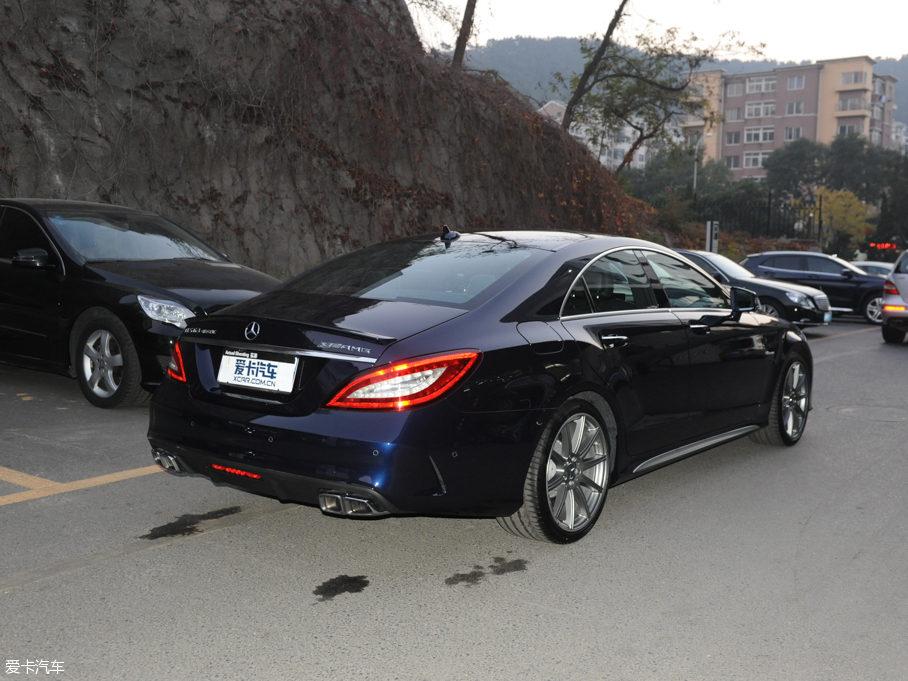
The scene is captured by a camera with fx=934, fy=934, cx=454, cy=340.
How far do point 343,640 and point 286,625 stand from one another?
9.9 inches

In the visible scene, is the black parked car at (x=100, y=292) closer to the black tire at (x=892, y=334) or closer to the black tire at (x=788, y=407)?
the black tire at (x=788, y=407)

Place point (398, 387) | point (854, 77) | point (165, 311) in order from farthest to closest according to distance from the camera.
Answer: point (854, 77), point (165, 311), point (398, 387)

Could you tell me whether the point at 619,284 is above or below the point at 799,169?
below

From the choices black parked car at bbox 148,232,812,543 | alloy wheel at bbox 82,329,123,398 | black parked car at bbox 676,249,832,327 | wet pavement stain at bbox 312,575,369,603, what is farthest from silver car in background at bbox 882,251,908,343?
wet pavement stain at bbox 312,575,369,603

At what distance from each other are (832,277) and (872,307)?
1.07m

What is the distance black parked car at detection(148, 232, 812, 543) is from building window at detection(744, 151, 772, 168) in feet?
472

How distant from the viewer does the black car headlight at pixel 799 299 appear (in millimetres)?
15773

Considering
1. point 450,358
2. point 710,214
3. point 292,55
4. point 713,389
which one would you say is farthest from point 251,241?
point 710,214

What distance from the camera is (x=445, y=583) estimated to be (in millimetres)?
3945

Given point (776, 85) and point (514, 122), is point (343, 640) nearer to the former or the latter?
point (514, 122)

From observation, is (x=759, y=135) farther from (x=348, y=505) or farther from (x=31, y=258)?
(x=348, y=505)

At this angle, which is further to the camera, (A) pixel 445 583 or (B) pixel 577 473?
(B) pixel 577 473

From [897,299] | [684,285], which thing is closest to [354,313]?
[684,285]

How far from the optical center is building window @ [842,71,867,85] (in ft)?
443
